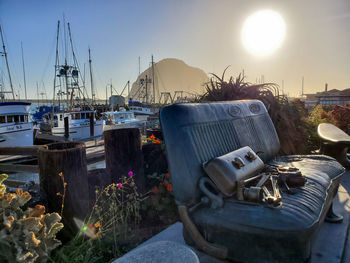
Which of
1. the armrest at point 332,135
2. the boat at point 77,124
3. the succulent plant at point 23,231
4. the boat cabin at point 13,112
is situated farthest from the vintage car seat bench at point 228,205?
the boat at point 77,124

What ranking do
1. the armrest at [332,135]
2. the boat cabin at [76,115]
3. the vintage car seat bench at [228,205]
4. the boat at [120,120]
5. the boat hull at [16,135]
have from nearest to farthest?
the vintage car seat bench at [228,205] → the armrest at [332,135] → the boat hull at [16,135] → the boat cabin at [76,115] → the boat at [120,120]

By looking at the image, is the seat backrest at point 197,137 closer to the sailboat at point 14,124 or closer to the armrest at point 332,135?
the armrest at point 332,135

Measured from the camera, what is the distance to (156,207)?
10.0 feet

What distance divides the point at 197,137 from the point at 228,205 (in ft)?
1.99

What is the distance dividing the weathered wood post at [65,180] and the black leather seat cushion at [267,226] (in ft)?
3.25

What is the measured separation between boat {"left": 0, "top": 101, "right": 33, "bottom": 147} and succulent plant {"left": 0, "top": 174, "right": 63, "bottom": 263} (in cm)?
1836

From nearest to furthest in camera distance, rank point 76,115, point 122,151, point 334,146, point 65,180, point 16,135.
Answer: point 65,180
point 122,151
point 334,146
point 16,135
point 76,115

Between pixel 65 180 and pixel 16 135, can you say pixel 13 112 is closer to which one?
pixel 16 135

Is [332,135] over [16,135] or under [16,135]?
over

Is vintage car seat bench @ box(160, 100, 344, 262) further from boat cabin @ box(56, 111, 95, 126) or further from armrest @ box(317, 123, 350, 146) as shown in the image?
boat cabin @ box(56, 111, 95, 126)

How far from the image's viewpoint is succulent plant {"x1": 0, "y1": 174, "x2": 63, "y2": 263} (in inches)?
60.5

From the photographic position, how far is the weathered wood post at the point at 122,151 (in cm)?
283

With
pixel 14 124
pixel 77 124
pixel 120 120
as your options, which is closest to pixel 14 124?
pixel 14 124

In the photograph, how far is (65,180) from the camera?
208 centimetres
